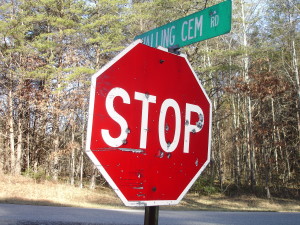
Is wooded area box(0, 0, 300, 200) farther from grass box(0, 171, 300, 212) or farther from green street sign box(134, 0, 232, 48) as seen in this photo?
green street sign box(134, 0, 232, 48)

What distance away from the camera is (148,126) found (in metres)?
1.53

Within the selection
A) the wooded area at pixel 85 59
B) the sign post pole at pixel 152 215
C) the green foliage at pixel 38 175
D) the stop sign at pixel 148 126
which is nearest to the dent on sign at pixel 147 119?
the stop sign at pixel 148 126

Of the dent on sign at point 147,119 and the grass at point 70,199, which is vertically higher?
the dent on sign at point 147,119

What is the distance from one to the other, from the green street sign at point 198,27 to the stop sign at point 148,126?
0.31 m

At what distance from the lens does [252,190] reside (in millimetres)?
20203

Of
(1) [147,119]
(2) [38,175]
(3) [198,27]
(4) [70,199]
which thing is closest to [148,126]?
(1) [147,119]

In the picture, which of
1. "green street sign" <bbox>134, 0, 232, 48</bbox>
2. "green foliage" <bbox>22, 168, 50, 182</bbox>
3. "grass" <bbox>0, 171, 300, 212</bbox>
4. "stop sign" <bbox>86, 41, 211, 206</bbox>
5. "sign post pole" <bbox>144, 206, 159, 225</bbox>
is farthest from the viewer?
"green foliage" <bbox>22, 168, 50, 182</bbox>

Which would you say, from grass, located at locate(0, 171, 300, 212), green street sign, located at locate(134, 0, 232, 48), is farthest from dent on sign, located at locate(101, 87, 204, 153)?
grass, located at locate(0, 171, 300, 212)

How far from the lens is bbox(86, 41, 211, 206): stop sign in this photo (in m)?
1.39

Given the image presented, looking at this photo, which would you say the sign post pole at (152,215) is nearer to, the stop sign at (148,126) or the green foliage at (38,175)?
the stop sign at (148,126)

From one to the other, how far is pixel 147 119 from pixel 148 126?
0.03 metres

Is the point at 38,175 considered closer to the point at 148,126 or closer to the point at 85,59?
the point at 85,59

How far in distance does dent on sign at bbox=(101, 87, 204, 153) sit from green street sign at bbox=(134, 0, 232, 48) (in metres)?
0.53

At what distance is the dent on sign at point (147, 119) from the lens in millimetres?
1410
